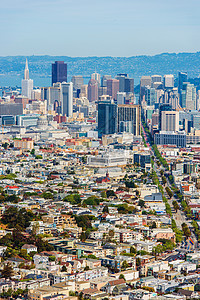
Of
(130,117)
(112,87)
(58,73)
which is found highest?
(58,73)

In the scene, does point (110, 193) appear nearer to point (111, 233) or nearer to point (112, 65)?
point (111, 233)

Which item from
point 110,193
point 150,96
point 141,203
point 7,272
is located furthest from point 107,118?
point 7,272

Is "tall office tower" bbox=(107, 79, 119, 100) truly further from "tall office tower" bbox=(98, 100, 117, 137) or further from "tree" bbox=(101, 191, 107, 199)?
"tree" bbox=(101, 191, 107, 199)

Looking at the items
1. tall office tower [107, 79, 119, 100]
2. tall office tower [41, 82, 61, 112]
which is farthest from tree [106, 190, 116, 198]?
tall office tower [107, 79, 119, 100]

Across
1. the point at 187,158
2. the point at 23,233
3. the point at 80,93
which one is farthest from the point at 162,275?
the point at 80,93

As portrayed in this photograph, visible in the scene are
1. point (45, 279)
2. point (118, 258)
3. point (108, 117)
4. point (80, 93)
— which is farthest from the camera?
point (80, 93)

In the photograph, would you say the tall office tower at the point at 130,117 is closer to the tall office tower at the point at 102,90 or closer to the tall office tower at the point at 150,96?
the tall office tower at the point at 150,96

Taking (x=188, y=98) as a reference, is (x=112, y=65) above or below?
above

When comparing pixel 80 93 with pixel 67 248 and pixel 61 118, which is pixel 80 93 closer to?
pixel 61 118
